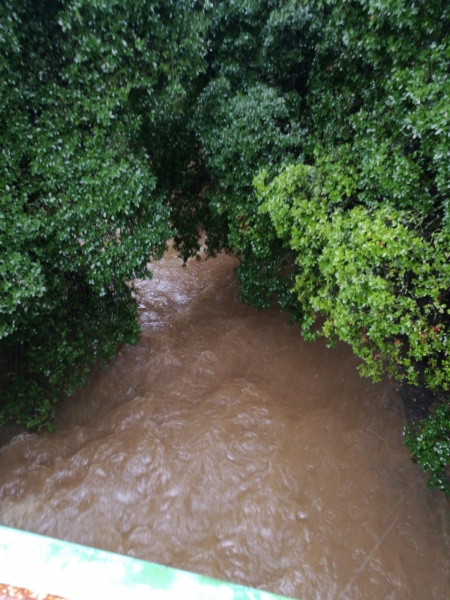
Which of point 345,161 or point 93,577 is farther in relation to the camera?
point 345,161

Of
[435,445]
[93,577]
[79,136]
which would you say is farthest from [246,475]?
[79,136]

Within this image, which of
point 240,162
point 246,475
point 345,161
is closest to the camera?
point 345,161

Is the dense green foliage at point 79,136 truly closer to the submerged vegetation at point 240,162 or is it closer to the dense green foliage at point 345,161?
the submerged vegetation at point 240,162

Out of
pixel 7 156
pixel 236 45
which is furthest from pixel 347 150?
pixel 7 156

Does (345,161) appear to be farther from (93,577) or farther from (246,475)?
(93,577)

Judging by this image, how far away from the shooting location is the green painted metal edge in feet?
5.30

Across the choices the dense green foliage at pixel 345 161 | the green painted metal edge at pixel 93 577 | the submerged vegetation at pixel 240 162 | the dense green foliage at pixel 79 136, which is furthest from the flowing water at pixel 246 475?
the green painted metal edge at pixel 93 577

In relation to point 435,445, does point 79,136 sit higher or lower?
higher

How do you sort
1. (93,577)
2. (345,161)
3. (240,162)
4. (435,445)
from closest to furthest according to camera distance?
(93,577) < (435,445) < (345,161) < (240,162)

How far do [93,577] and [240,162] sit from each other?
4883 millimetres

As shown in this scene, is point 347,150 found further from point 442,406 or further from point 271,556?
point 271,556

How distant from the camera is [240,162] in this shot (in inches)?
211

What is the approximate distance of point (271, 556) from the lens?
4.95m

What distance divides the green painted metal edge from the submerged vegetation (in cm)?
294
